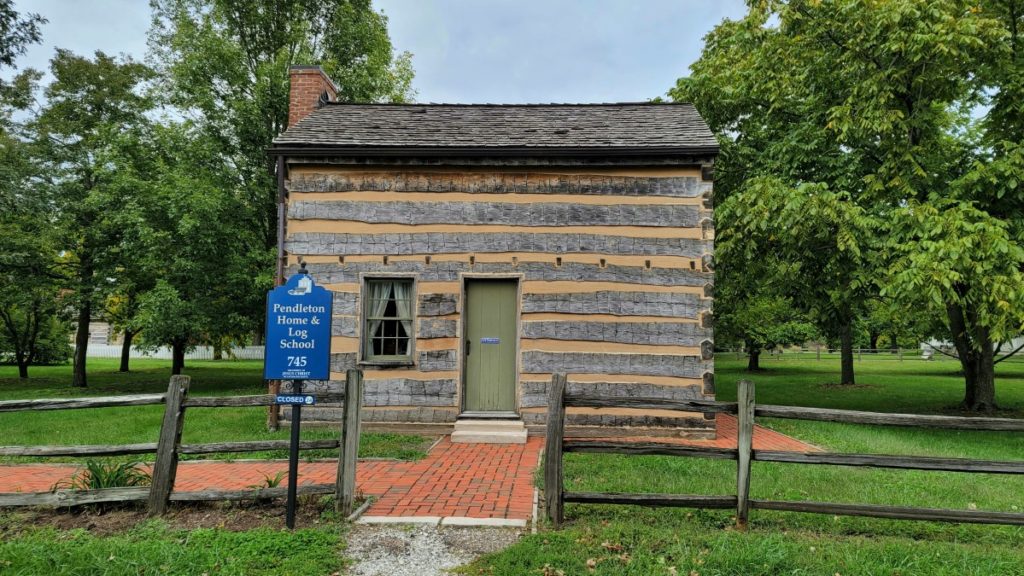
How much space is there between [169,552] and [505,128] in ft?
26.6

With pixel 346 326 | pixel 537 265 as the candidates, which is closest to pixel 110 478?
pixel 346 326

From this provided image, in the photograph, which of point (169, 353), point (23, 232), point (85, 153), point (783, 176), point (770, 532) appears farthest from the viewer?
point (169, 353)

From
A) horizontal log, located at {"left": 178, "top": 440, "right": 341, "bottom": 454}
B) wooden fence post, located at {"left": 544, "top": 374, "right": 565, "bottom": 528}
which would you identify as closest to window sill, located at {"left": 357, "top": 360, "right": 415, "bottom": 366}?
horizontal log, located at {"left": 178, "top": 440, "right": 341, "bottom": 454}

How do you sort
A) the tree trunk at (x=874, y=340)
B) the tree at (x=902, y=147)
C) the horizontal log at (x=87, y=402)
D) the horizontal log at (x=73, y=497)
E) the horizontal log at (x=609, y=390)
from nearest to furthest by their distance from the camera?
the horizontal log at (x=73, y=497), the horizontal log at (x=87, y=402), the tree at (x=902, y=147), the horizontal log at (x=609, y=390), the tree trunk at (x=874, y=340)

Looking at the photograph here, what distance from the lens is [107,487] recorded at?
4953 millimetres

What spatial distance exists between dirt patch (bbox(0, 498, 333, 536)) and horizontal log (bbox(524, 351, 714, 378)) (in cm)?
437

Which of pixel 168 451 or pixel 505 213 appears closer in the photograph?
pixel 168 451

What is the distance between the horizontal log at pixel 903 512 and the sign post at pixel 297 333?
387cm

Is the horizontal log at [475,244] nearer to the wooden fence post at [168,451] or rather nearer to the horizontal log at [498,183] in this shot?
the horizontal log at [498,183]

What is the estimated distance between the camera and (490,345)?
29.3 feet

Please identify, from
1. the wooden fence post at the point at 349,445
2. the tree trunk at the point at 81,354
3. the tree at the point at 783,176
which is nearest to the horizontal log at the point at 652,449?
the wooden fence post at the point at 349,445

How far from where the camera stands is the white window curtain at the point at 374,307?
8.98 meters

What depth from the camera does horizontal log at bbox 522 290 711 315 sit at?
8680mm

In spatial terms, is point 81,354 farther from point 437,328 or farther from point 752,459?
point 752,459
